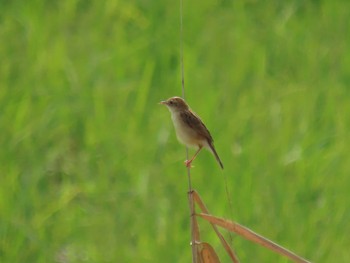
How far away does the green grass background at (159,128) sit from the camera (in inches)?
224

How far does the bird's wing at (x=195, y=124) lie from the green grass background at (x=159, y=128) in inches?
31.4

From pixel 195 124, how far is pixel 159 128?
186 centimetres

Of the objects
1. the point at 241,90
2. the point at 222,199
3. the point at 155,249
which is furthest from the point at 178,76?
the point at 155,249

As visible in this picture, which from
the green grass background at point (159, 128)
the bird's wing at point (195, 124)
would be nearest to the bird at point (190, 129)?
the bird's wing at point (195, 124)

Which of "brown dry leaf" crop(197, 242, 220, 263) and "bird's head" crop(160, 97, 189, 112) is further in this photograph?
"bird's head" crop(160, 97, 189, 112)

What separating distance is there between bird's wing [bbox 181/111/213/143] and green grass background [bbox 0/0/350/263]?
0.80 meters

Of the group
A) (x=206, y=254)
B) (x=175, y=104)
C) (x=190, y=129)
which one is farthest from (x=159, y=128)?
(x=206, y=254)

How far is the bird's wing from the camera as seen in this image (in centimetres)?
478

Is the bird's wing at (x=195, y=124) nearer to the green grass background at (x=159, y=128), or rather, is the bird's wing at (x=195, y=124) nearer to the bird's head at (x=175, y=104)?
the bird's head at (x=175, y=104)

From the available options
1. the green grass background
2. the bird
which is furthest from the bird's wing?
the green grass background

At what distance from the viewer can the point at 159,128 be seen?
21.8 feet

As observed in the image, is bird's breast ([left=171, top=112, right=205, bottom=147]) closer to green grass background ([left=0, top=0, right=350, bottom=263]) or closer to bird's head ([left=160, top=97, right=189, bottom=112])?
bird's head ([left=160, top=97, right=189, bottom=112])

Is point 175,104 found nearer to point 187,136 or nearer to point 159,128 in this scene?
point 187,136

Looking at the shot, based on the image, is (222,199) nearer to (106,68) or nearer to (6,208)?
(6,208)
